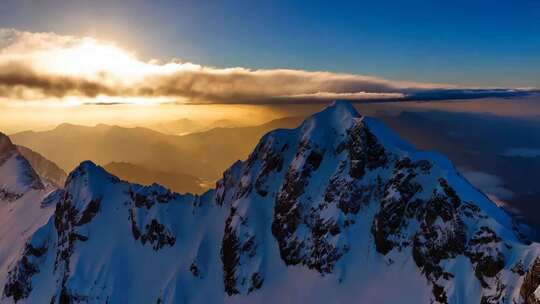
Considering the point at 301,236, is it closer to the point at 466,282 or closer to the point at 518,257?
the point at 466,282

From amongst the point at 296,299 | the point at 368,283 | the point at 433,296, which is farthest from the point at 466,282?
the point at 296,299

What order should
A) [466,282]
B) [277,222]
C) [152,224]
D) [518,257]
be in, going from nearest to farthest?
[518,257], [466,282], [277,222], [152,224]

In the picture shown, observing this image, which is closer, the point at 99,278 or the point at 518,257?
the point at 518,257

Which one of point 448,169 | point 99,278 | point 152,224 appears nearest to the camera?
point 448,169

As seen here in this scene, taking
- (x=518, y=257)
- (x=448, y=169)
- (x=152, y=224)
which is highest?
(x=448, y=169)

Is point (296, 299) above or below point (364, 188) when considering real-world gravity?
below

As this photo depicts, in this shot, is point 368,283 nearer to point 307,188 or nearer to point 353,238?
point 353,238

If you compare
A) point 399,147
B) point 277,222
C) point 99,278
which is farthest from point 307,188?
point 99,278
